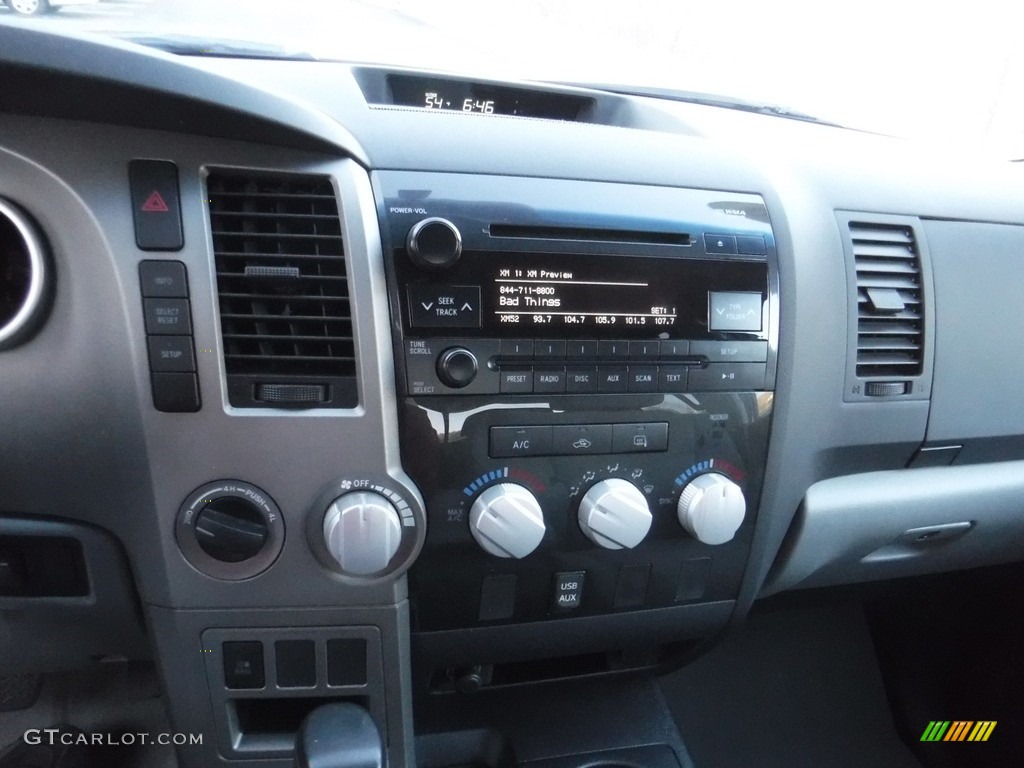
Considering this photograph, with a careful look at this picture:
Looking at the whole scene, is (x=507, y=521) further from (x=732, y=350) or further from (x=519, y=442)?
(x=732, y=350)

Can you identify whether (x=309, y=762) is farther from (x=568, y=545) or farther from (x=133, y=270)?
(x=133, y=270)

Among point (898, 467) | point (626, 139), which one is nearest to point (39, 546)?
point (626, 139)

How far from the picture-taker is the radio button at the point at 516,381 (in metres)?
0.82

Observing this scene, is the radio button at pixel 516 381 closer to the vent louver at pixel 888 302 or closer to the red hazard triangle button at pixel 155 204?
the red hazard triangle button at pixel 155 204

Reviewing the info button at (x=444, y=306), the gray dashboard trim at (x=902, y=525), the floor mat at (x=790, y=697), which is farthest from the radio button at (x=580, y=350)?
the floor mat at (x=790, y=697)

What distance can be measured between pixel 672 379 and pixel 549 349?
15 cm

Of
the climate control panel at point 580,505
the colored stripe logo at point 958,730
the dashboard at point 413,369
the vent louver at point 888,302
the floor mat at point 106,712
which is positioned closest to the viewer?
the dashboard at point 413,369

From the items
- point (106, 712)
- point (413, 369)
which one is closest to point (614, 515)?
point (413, 369)

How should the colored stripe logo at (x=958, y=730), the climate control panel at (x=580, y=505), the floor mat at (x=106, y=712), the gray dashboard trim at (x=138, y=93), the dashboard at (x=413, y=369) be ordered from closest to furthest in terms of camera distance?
the gray dashboard trim at (x=138, y=93) < the dashboard at (x=413, y=369) < the climate control panel at (x=580, y=505) < the floor mat at (x=106, y=712) < the colored stripe logo at (x=958, y=730)

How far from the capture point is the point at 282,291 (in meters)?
0.75

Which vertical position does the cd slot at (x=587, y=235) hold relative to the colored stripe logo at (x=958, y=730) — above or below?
above

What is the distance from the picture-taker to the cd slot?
0.81m

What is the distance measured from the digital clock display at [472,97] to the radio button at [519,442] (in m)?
0.45

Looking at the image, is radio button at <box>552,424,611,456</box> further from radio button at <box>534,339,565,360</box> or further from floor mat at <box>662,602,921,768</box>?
floor mat at <box>662,602,921,768</box>
